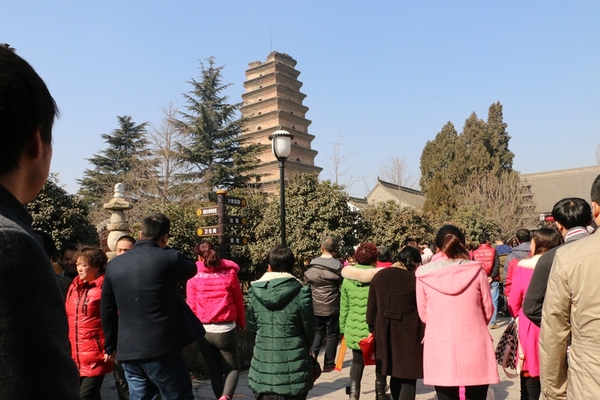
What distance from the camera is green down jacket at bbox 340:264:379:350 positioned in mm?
5672

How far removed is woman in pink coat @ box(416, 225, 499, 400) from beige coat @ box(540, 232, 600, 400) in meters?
1.34

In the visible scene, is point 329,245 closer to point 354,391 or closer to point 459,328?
point 354,391

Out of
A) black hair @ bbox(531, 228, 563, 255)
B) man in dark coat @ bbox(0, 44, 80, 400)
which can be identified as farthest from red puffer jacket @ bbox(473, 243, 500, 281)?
man in dark coat @ bbox(0, 44, 80, 400)

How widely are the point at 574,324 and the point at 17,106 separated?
7.95ft

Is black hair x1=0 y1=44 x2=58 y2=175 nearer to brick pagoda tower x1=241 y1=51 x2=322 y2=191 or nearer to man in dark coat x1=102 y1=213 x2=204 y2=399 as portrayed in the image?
man in dark coat x1=102 y1=213 x2=204 y2=399

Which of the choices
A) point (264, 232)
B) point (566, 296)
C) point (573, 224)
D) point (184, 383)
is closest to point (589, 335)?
point (566, 296)

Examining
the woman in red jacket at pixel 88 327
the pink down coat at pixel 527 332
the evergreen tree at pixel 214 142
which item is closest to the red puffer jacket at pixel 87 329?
the woman in red jacket at pixel 88 327

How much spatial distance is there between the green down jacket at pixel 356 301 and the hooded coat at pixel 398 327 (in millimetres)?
893

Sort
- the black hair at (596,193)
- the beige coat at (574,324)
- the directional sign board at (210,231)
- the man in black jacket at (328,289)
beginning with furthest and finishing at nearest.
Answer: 1. the directional sign board at (210,231)
2. the man in black jacket at (328,289)
3. the black hair at (596,193)
4. the beige coat at (574,324)

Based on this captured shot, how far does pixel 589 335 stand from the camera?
2.27 meters

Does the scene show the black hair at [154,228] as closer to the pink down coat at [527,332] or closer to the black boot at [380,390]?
the black boot at [380,390]

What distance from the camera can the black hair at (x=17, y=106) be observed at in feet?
3.52

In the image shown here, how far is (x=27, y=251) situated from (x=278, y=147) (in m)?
7.92

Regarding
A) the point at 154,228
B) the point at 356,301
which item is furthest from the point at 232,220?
the point at 154,228
